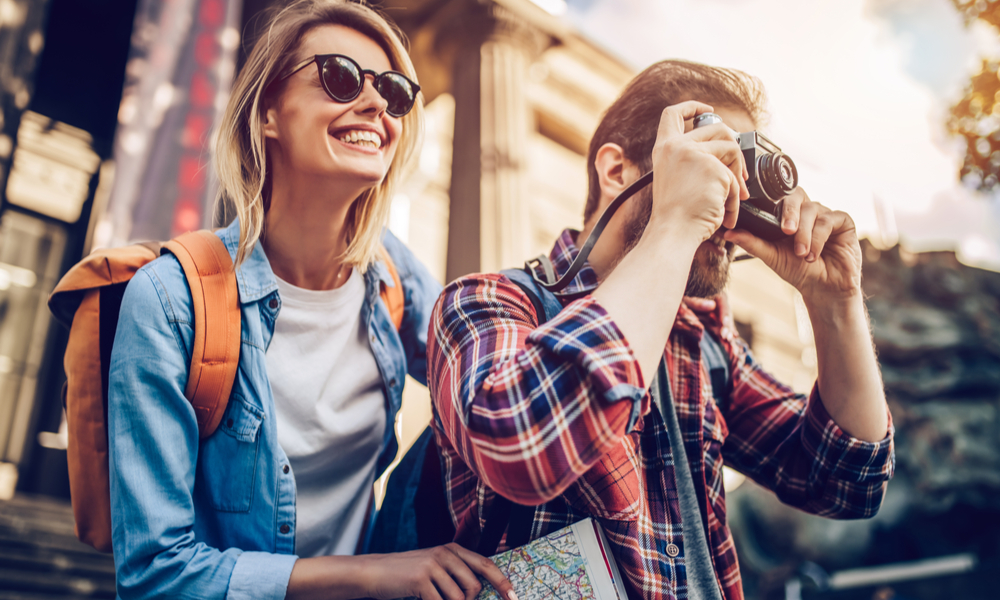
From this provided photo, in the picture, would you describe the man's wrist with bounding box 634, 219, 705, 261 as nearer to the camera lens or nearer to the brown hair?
the camera lens

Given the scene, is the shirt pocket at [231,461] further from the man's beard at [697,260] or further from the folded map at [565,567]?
the man's beard at [697,260]

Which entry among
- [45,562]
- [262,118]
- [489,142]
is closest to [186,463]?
[262,118]

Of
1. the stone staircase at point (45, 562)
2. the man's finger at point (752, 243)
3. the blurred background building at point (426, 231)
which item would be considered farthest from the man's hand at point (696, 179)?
the stone staircase at point (45, 562)

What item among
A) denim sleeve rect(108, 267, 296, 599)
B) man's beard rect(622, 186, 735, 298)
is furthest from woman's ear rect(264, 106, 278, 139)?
man's beard rect(622, 186, 735, 298)

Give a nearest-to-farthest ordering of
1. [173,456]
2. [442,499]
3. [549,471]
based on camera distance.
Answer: [549,471], [173,456], [442,499]

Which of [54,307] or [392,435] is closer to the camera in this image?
[54,307]

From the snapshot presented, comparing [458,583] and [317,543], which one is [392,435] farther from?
[458,583]

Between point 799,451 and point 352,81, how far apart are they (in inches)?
55.6

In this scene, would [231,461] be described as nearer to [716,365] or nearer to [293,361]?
[293,361]

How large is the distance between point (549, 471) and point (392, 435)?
33.1 inches

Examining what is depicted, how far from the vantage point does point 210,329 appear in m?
1.29

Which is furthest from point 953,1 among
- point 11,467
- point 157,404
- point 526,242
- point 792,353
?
point 792,353

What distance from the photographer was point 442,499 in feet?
4.29

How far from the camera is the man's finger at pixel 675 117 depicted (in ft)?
3.56
